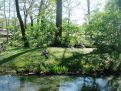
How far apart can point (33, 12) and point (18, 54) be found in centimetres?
2610

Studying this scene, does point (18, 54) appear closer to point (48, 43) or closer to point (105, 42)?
point (48, 43)

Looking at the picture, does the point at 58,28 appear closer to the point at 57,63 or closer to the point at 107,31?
the point at 57,63

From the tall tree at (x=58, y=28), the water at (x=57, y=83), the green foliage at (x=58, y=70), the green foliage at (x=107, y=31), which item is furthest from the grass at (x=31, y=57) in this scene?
the green foliage at (x=107, y=31)

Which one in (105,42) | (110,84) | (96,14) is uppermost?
(96,14)

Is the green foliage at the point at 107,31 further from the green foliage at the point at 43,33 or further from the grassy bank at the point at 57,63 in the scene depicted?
the green foliage at the point at 43,33

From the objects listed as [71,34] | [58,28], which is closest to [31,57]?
[58,28]

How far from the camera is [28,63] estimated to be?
18.1 m

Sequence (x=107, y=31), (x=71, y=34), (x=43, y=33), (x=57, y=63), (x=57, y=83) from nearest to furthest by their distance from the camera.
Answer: (x=57, y=83) → (x=107, y=31) → (x=57, y=63) → (x=43, y=33) → (x=71, y=34)

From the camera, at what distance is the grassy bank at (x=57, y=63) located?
1731 centimetres

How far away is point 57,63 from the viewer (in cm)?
1845

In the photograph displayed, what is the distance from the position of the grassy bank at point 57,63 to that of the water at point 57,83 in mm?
1006

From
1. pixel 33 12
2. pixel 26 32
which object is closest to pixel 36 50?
pixel 26 32

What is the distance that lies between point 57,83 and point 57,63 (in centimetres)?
358

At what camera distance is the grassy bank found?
1731cm
